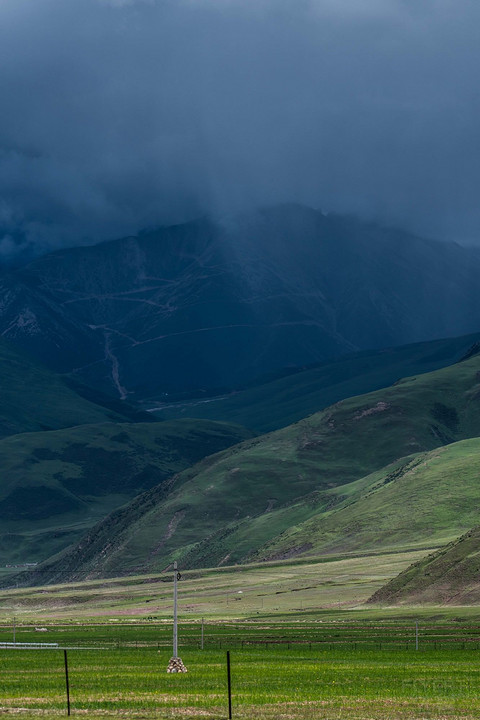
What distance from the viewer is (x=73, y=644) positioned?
10325 centimetres

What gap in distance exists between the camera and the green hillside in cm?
13075

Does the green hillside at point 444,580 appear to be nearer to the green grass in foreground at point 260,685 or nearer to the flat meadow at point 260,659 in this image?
the flat meadow at point 260,659

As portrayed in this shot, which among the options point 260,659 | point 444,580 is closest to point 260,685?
point 260,659

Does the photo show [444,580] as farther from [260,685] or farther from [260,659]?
Result: [260,685]

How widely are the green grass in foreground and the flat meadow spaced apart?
0.29ft

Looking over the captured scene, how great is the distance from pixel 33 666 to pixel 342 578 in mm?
105678


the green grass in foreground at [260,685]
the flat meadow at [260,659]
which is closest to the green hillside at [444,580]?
the flat meadow at [260,659]

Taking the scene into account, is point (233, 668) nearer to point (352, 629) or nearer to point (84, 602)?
point (352, 629)

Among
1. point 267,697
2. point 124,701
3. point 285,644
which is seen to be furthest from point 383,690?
point 285,644

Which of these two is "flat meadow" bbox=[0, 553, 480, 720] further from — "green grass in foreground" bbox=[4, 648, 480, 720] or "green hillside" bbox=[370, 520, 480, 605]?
"green hillside" bbox=[370, 520, 480, 605]

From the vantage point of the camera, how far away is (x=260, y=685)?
58.9 meters

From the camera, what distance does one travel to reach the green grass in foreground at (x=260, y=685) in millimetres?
47906

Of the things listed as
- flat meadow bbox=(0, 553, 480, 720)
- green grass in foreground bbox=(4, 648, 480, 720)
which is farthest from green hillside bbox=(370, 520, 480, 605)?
green grass in foreground bbox=(4, 648, 480, 720)

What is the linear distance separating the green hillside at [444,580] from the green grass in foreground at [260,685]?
4912 centimetres
